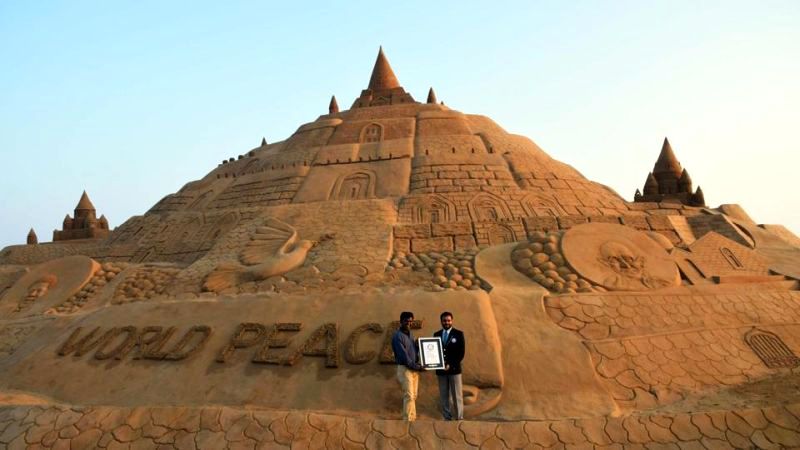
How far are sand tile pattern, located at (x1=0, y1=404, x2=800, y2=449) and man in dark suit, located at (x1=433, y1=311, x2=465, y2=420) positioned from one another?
0.34 m

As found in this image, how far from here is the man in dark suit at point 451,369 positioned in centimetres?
446

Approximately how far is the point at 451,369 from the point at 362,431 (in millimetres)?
894

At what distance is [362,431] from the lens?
438 cm

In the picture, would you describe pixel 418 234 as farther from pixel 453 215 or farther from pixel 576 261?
pixel 576 261

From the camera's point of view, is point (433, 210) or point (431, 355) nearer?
point (431, 355)

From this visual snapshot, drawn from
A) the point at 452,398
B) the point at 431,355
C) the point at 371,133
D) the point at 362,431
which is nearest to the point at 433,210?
the point at 371,133

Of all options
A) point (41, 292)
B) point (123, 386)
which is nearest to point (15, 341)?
point (41, 292)

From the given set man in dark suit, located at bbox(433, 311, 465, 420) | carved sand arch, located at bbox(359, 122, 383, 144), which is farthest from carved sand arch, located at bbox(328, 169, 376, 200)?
man in dark suit, located at bbox(433, 311, 465, 420)

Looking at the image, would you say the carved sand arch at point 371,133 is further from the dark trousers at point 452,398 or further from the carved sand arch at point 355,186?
the dark trousers at point 452,398

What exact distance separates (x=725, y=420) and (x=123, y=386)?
599 cm

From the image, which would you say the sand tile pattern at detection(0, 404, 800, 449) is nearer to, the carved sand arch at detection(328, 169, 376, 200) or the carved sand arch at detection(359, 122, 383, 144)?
the carved sand arch at detection(328, 169, 376, 200)

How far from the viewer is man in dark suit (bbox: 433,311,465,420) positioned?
4465mm

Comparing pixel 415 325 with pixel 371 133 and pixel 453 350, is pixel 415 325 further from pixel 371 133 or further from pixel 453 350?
pixel 371 133

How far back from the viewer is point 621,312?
6613 mm
